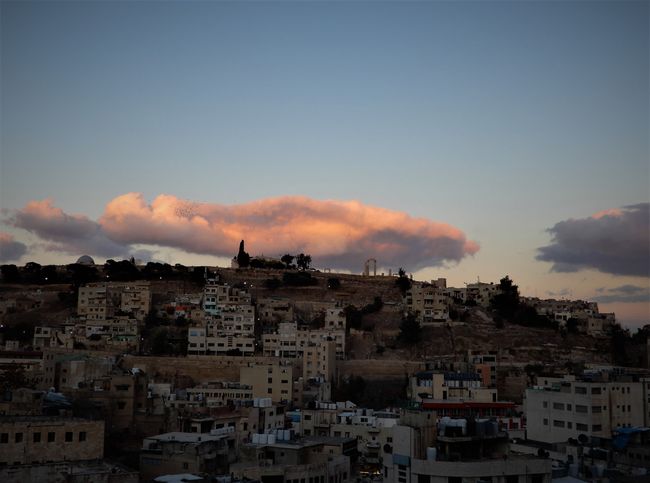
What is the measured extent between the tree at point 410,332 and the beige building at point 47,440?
127 feet

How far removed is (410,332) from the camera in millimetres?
63500

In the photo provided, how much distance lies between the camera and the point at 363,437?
3716 centimetres

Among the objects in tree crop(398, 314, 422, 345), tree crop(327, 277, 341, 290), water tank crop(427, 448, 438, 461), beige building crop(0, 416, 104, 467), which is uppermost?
tree crop(327, 277, 341, 290)

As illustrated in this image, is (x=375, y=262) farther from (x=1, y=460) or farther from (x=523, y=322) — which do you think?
(x=1, y=460)

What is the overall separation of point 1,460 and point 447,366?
1440 inches

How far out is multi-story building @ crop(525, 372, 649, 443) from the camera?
110 feet

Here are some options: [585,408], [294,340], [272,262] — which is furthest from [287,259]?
[585,408]

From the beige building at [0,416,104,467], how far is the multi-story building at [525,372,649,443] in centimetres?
1846

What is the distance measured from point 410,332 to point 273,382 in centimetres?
1857

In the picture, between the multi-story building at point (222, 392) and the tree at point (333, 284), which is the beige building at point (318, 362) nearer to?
the multi-story building at point (222, 392)

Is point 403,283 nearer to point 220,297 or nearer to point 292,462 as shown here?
point 220,297

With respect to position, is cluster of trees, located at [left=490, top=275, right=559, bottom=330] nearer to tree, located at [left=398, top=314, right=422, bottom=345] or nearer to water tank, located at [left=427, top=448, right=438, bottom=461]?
tree, located at [left=398, top=314, right=422, bottom=345]

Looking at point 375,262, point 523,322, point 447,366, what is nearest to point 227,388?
point 447,366

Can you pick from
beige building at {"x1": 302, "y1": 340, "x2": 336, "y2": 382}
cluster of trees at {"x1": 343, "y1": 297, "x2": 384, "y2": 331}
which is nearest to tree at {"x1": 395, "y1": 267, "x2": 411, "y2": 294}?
cluster of trees at {"x1": 343, "y1": 297, "x2": 384, "y2": 331}
